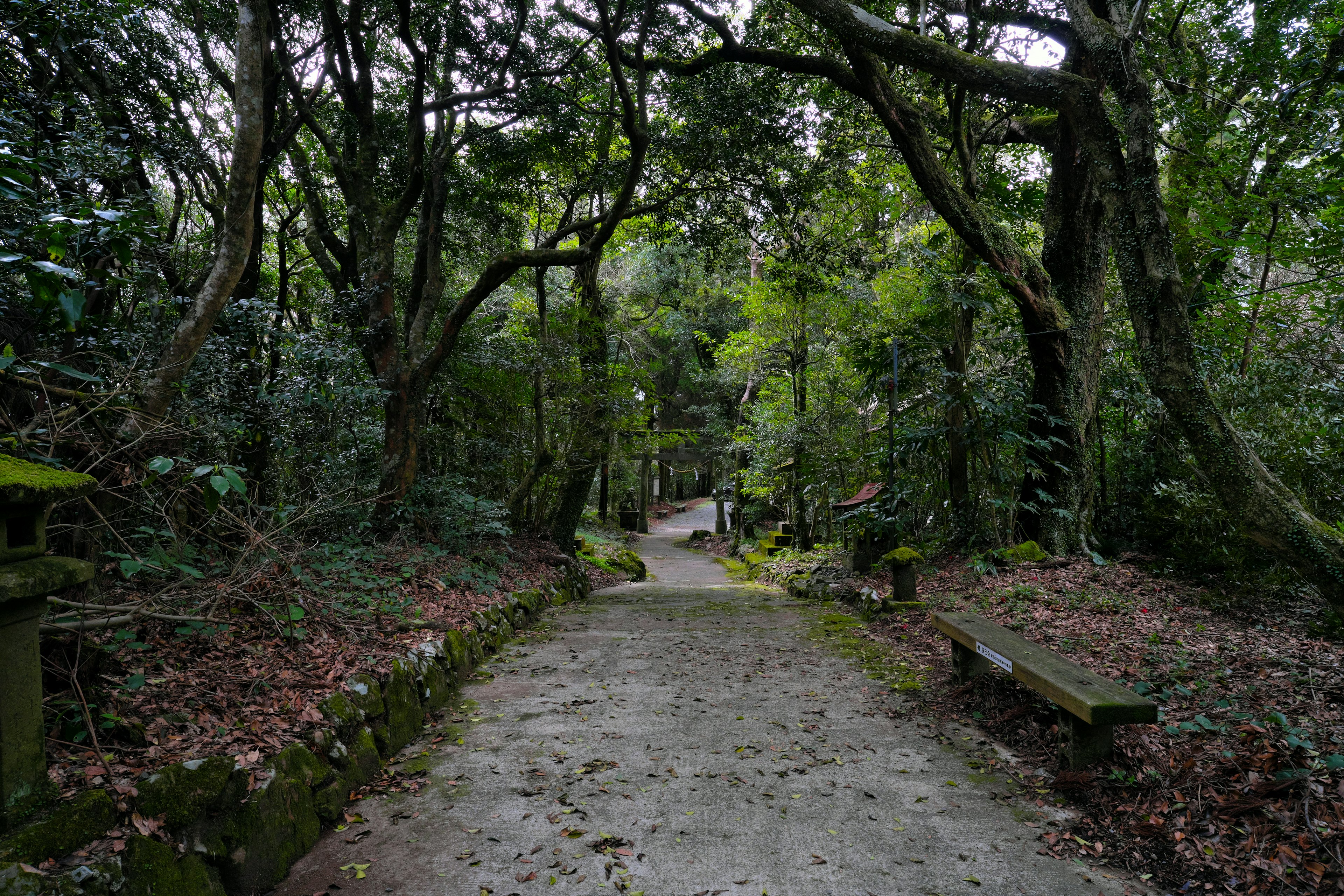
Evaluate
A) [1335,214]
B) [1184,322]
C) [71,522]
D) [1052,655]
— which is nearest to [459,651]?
[71,522]

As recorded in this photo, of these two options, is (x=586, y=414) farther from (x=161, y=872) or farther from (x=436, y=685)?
(x=161, y=872)

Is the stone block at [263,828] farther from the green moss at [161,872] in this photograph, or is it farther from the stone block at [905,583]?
the stone block at [905,583]

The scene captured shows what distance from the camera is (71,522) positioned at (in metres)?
3.13

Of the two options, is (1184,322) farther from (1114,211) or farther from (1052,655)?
(1052,655)

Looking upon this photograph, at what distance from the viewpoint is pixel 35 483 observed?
1952mm

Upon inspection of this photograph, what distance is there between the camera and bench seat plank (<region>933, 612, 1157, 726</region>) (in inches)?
118

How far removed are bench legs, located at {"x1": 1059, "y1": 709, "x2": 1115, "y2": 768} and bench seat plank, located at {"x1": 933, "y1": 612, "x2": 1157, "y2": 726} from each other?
0.35ft

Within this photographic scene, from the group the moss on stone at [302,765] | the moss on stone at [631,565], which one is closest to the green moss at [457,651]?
the moss on stone at [302,765]

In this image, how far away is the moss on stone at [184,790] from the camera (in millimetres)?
2156

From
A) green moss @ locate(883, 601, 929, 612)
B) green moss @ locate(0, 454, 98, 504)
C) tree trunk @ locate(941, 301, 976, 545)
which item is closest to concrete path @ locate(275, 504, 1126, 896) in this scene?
green moss @ locate(0, 454, 98, 504)

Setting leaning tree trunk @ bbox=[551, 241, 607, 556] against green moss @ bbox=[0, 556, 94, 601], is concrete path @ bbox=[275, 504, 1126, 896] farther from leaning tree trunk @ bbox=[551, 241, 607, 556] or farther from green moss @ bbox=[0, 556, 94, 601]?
leaning tree trunk @ bbox=[551, 241, 607, 556]

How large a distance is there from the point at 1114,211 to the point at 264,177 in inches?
297

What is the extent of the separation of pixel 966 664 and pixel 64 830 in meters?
4.91

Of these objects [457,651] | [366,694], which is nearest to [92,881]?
[366,694]
